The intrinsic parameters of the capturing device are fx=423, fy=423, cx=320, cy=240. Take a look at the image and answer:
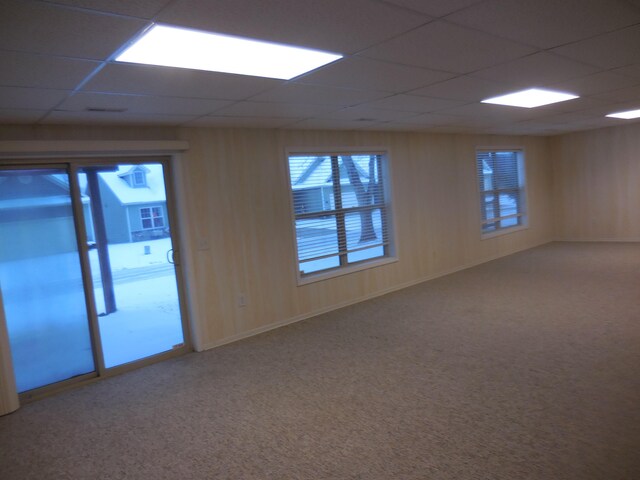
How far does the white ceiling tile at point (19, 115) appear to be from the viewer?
9.63ft

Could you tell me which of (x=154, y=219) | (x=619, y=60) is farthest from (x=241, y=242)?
(x=619, y=60)

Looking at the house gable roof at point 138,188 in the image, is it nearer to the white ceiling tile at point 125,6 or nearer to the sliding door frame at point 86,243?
the sliding door frame at point 86,243

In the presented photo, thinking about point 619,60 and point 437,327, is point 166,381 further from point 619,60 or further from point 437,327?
point 619,60

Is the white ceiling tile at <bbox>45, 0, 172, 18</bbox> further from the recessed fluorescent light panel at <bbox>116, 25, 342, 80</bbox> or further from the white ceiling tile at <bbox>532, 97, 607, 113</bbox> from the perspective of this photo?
the white ceiling tile at <bbox>532, 97, 607, 113</bbox>

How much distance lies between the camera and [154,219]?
13.7ft

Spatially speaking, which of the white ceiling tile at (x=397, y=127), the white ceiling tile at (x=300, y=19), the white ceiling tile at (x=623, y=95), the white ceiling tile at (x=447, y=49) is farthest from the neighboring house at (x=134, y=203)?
the white ceiling tile at (x=623, y=95)

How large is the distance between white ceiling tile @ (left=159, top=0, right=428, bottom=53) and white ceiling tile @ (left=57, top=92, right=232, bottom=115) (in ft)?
4.09

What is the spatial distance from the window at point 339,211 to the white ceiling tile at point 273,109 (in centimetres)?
106

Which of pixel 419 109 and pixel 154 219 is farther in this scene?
pixel 419 109

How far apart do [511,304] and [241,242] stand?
3.20 meters

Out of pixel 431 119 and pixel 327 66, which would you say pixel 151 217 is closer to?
pixel 327 66

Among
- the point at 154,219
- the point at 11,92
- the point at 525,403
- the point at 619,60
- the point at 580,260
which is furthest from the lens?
the point at 580,260

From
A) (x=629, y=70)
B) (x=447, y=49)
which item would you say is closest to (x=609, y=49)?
(x=629, y=70)

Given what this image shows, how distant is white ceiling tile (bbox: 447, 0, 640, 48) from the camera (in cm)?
204
